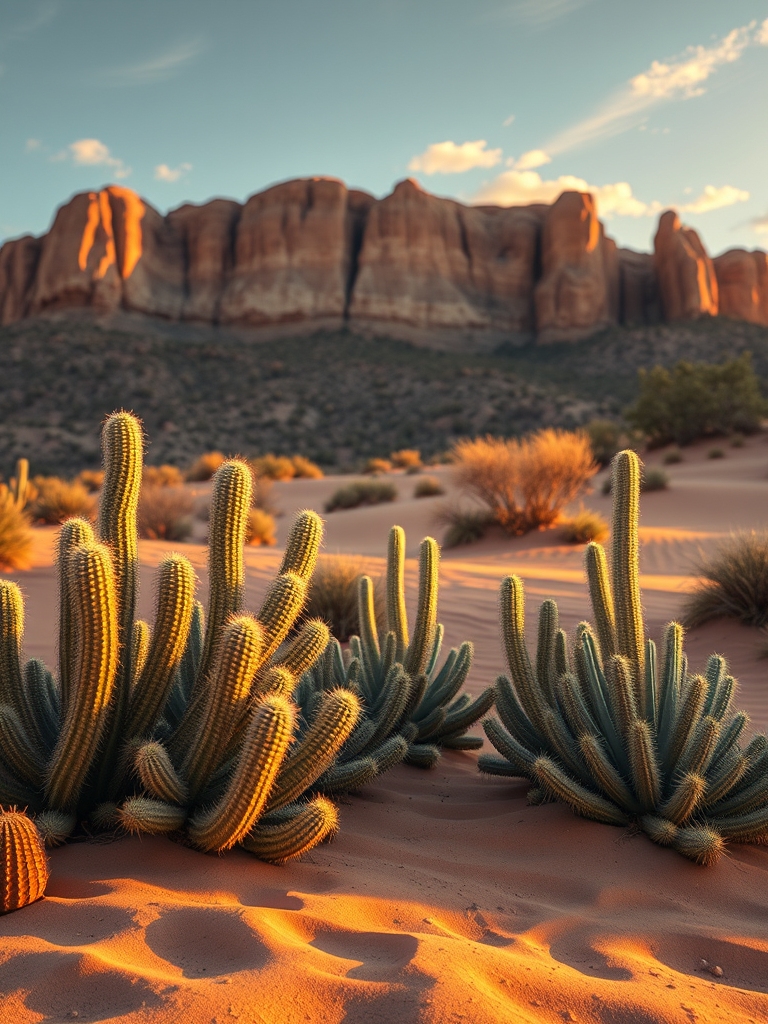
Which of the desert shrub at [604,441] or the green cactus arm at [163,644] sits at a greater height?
the desert shrub at [604,441]

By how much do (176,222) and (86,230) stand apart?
28.0ft

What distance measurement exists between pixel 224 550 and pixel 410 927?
1540 millimetres

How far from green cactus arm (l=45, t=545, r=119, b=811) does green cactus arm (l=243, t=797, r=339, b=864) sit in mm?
685

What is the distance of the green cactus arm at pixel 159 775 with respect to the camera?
8.79 feet

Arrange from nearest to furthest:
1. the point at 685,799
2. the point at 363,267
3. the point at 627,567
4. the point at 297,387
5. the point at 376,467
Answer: the point at 685,799 → the point at 627,567 → the point at 376,467 → the point at 297,387 → the point at 363,267

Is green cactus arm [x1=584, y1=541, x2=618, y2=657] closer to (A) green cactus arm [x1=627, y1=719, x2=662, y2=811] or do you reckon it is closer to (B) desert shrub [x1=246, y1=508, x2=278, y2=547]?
(A) green cactus arm [x1=627, y1=719, x2=662, y2=811]

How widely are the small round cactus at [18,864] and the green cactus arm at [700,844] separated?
2.51m

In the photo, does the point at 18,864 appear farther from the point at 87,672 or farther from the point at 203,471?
the point at 203,471

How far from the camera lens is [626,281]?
211 ft

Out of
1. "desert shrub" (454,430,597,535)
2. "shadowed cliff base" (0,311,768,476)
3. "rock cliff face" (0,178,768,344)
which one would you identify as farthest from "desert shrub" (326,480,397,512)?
"rock cliff face" (0,178,768,344)

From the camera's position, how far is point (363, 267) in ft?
202

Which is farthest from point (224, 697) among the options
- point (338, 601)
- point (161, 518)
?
point (161, 518)

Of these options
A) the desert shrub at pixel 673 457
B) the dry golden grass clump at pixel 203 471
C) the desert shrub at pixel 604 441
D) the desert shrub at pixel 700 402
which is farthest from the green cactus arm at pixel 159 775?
the desert shrub at pixel 700 402

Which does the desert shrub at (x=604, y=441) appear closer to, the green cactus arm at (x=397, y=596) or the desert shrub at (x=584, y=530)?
the desert shrub at (x=584, y=530)
